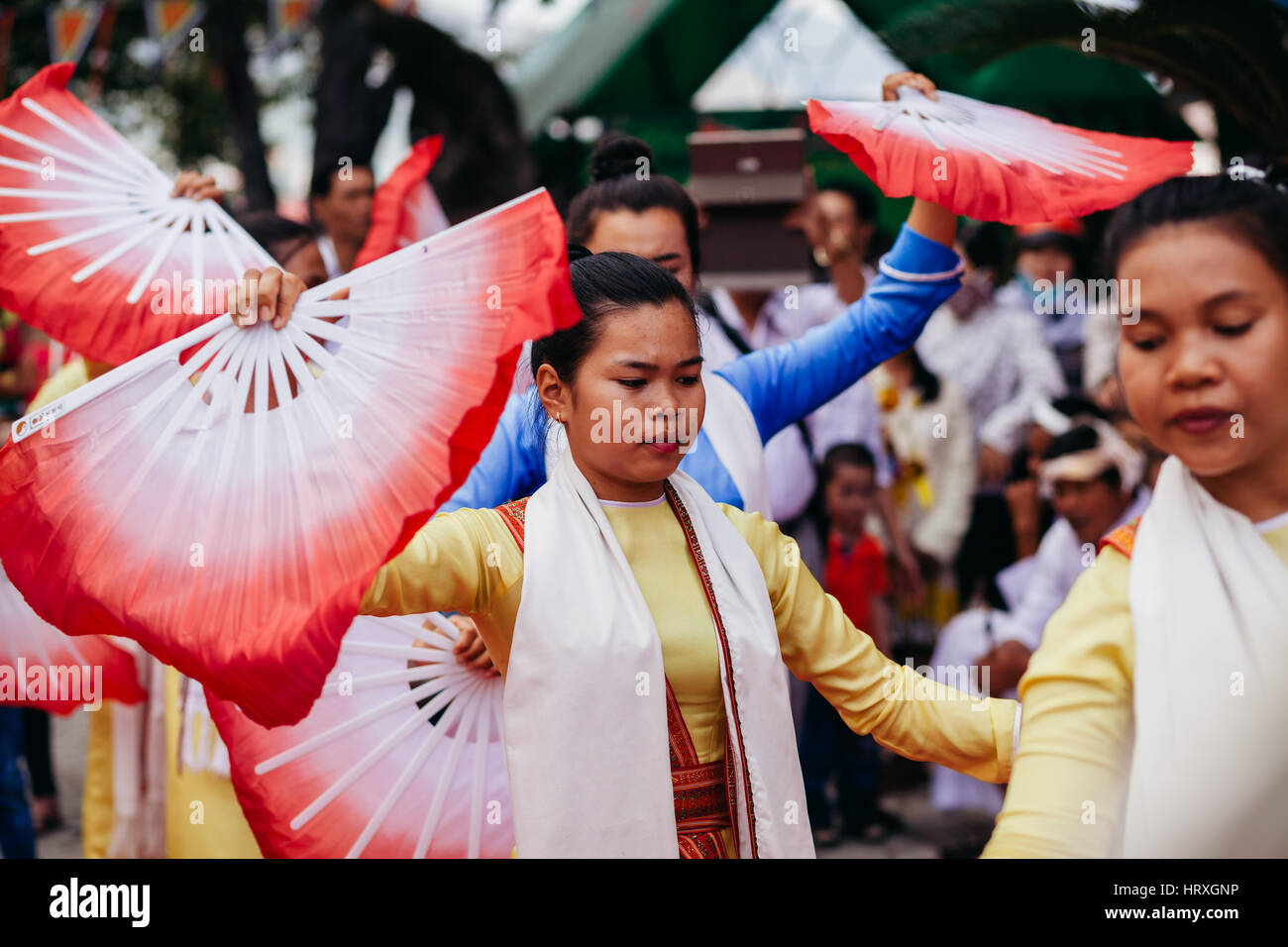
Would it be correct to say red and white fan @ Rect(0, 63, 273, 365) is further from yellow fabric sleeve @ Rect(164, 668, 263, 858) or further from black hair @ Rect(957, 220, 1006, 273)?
black hair @ Rect(957, 220, 1006, 273)

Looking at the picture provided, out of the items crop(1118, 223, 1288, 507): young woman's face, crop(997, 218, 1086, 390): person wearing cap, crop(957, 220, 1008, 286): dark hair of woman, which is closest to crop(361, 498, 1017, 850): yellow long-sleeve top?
crop(1118, 223, 1288, 507): young woman's face

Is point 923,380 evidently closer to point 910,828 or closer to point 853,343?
point 910,828

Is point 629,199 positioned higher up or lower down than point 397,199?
lower down

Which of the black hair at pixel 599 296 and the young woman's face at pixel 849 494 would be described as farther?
the young woman's face at pixel 849 494

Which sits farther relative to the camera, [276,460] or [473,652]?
[473,652]

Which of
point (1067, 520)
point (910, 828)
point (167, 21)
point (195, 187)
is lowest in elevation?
point (910, 828)

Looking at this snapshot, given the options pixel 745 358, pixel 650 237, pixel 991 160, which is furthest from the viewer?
pixel 745 358

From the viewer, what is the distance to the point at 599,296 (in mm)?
2242

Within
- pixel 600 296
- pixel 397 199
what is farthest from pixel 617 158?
pixel 600 296

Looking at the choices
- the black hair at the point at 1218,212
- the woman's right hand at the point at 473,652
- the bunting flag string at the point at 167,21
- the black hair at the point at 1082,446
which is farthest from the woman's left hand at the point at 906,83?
the bunting flag string at the point at 167,21

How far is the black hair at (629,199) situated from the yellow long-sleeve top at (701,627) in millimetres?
859

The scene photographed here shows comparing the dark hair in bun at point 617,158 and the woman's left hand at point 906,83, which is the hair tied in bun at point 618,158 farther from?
the woman's left hand at point 906,83

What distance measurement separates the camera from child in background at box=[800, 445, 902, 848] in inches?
203

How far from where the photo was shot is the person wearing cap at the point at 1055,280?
6.04m
